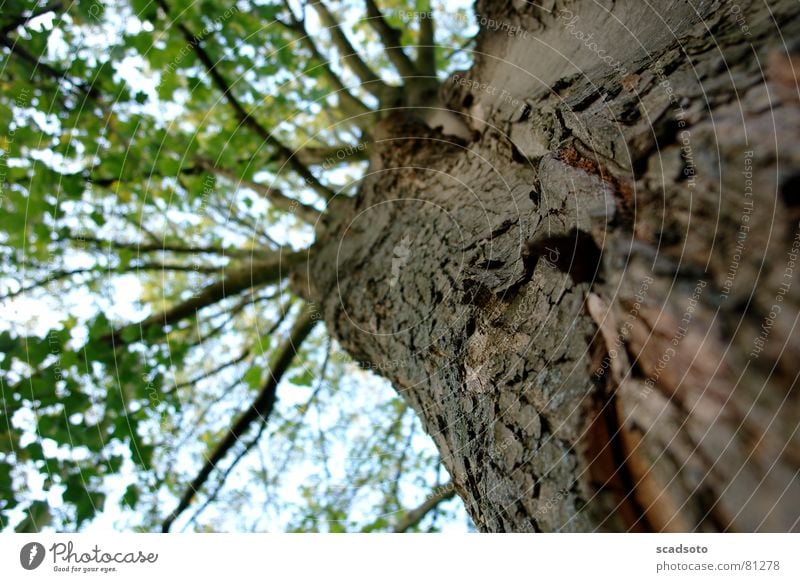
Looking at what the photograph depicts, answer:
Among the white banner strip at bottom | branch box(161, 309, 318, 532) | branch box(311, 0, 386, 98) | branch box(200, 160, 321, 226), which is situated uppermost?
branch box(311, 0, 386, 98)

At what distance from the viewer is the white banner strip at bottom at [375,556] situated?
1.05 meters

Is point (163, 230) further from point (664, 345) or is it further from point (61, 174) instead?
point (664, 345)

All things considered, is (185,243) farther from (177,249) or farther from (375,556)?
(375,556)

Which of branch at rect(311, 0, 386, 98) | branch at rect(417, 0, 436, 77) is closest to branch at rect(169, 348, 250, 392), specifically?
branch at rect(311, 0, 386, 98)

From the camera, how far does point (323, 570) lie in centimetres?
124

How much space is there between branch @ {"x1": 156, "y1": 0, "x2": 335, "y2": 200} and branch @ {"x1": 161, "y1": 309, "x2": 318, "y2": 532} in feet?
2.22

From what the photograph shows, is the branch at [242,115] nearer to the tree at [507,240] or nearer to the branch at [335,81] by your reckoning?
the tree at [507,240]

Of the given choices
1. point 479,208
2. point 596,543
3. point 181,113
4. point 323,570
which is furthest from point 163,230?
point 596,543

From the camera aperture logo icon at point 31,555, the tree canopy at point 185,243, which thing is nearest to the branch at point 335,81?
the tree canopy at point 185,243

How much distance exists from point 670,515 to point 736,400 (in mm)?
234

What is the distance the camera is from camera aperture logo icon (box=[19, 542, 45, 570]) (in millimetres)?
1316

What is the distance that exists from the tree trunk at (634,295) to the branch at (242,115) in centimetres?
137

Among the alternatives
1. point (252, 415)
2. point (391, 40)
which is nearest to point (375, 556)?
point (252, 415)

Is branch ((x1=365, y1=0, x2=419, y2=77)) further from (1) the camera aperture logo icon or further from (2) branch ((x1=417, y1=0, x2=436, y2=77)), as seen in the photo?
(1) the camera aperture logo icon
